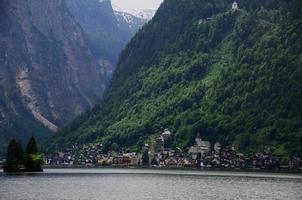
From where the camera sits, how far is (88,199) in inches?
4764

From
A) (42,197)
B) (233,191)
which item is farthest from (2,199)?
(233,191)

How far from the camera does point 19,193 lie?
425 ft

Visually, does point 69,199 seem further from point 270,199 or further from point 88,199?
point 270,199

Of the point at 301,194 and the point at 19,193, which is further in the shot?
the point at 301,194

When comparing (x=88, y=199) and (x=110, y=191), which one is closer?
(x=88, y=199)

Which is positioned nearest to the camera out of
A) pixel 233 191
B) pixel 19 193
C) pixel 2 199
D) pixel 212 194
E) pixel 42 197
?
pixel 2 199

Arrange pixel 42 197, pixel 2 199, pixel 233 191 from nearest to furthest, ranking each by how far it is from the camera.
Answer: pixel 2 199
pixel 42 197
pixel 233 191

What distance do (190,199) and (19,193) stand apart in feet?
98.1

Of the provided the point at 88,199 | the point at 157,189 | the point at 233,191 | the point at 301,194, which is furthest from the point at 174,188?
the point at 88,199

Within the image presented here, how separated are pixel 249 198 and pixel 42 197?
1406 inches

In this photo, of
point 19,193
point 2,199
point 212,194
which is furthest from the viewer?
point 212,194

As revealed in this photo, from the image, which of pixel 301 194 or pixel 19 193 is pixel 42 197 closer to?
pixel 19 193

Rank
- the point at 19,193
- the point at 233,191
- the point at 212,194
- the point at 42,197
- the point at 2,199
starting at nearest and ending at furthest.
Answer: the point at 2,199 → the point at 42,197 → the point at 19,193 → the point at 212,194 → the point at 233,191

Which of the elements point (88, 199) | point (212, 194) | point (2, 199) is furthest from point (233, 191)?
point (2, 199)
